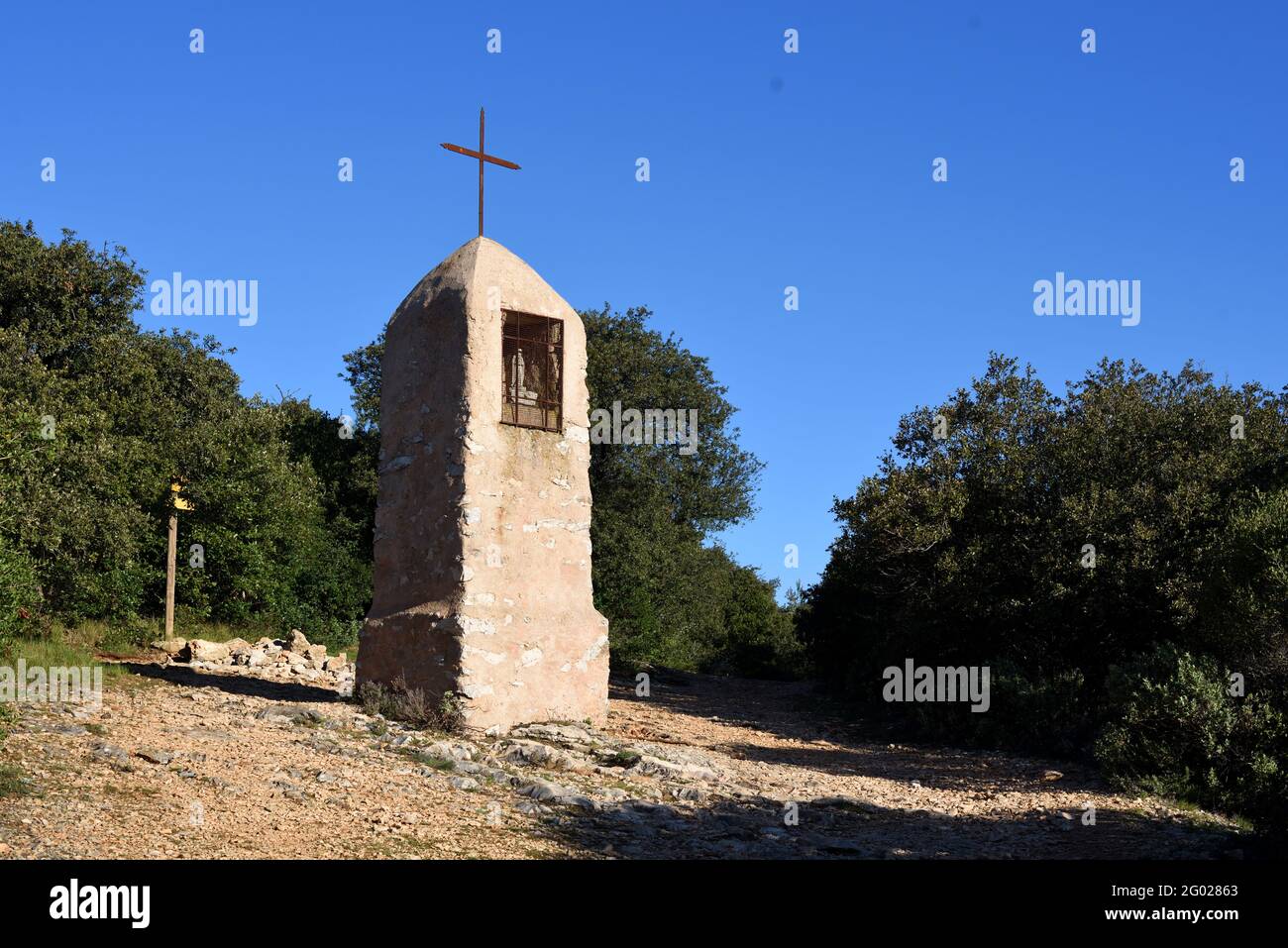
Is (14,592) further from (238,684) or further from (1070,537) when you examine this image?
(1070,537)

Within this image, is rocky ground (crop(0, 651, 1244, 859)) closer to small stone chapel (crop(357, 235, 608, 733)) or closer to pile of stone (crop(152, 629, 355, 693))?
small stone chapel (crop(357, 235, 608, 733))

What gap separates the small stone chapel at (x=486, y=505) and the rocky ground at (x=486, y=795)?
67cm

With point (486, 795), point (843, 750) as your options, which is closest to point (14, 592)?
point (486, 795)

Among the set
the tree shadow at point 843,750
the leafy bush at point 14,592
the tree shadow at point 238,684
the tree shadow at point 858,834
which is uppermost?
the leafy bush at point 14,592

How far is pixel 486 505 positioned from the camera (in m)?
12.9

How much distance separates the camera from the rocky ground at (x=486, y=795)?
7996 mm

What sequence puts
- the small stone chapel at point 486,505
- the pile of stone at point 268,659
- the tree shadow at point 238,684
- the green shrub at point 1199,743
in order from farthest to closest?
the pile of stone at point 268,659, the tree shadow at point 238,684, the small stone chapel at point 486,505, the green shrub at point 1199,743

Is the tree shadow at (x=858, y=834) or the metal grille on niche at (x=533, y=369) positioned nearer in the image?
the tree shadow at (x=858, y=834)

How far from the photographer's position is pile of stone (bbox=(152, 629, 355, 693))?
17.2m

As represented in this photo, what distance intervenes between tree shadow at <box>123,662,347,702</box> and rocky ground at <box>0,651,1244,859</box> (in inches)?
5.0

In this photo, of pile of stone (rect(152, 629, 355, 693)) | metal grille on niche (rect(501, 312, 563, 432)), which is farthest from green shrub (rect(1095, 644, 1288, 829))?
pile of stone (rect(152, 629, 355, 693))

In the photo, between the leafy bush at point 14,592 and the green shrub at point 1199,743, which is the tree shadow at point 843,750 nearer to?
the green shrub at point 1199,743

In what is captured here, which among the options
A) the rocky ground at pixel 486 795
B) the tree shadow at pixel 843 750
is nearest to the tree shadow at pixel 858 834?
the rocky ground at pixel 486 795
